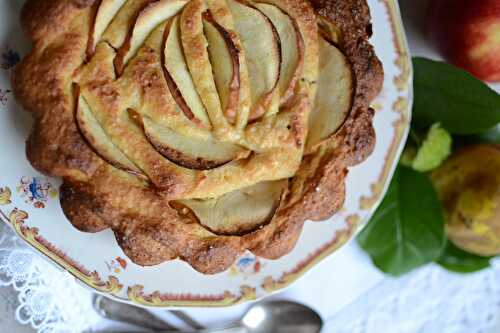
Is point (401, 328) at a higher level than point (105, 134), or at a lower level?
lower


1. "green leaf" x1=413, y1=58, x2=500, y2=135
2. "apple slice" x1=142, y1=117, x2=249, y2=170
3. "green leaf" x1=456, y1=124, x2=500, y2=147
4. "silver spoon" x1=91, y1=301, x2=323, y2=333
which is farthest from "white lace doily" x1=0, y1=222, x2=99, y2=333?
"green leaf" x1=456, y1=124, x2=500, y2=147

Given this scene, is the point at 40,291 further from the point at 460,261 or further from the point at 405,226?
the point at 460,261

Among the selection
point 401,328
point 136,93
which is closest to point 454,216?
point 401,328

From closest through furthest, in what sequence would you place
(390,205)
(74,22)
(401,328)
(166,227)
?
(74,22) → (166,227) → (390,205) → (401,328)

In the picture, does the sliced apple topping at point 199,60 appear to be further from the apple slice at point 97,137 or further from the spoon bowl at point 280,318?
the spoon bowl at point 280,318

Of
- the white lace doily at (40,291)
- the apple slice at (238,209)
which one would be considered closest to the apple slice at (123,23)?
the apple slice at (238,209)

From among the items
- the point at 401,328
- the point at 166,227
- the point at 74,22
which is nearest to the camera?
the point at 74,22

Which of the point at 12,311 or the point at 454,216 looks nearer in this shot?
the point at 12,311

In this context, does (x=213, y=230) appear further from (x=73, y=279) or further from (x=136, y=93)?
(x=73, y=279)
